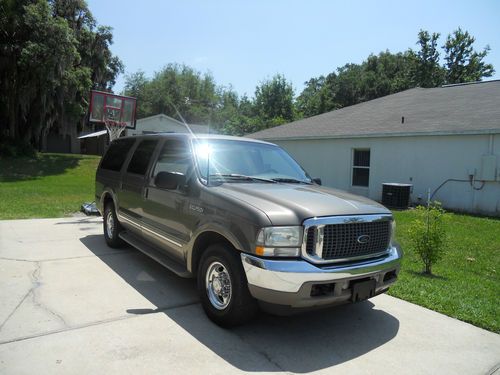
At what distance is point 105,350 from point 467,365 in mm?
3211

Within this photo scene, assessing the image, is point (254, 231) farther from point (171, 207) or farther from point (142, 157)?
point (142, 157)

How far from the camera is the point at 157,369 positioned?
3189mm

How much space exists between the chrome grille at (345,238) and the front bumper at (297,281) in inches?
4.8

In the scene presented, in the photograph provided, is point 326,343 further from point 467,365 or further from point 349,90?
point 349,90

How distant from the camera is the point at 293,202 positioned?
377 cm

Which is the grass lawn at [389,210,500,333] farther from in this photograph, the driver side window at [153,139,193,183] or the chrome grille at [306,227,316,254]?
the driver side window at [153,139,193,183]

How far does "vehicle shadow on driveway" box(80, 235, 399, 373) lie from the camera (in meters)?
3.47

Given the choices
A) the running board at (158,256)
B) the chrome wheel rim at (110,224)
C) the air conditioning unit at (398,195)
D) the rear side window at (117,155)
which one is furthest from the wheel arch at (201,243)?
the air conditioning unit at (398,195)

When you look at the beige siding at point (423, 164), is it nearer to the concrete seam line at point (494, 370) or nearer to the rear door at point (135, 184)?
the concrete seam line at point (494, 370)

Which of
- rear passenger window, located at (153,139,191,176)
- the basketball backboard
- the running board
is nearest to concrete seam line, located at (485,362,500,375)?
the running board

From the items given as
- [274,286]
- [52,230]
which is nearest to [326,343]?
[274,286]

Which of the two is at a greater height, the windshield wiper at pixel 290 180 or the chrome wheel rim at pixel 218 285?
the windshield wiper at pixel 290 180

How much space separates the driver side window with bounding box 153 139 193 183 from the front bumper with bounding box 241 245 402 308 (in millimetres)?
1623

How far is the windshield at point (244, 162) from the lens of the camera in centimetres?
468
